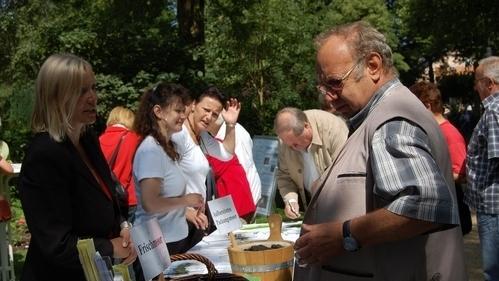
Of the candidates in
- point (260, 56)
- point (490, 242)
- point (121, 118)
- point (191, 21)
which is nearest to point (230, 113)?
point (121, 118)

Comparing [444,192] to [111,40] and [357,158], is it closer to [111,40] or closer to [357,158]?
[357,158]

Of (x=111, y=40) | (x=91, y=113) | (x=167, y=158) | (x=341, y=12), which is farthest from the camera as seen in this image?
(x=341, y=12)

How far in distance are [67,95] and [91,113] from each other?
0.41 feet

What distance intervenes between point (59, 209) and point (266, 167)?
2.90 m

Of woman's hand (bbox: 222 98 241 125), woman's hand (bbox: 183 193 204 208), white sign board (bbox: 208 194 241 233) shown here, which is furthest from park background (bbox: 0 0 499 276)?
white sign board (bbox: 208 194 241 233)

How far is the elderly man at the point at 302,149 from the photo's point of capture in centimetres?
379

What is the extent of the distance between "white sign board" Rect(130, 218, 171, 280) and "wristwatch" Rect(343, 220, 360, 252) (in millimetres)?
604

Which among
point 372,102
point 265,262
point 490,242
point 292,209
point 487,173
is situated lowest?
point 490,242

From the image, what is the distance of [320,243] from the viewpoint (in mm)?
1662

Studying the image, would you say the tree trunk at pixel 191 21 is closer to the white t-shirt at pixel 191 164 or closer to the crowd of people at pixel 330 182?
the white t-shirt at pixel 191 164

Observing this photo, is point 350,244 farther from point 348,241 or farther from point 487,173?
point 487,173

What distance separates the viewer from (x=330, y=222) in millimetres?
1722

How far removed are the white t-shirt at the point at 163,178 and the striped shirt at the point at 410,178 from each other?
161 cm

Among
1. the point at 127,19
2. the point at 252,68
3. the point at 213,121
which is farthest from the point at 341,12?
the point at 213,121
